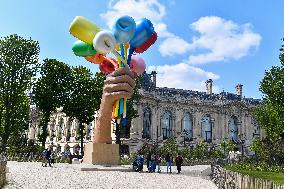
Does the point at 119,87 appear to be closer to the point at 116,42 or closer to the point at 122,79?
the point at 122,79

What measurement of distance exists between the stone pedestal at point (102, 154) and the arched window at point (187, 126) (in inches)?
1998

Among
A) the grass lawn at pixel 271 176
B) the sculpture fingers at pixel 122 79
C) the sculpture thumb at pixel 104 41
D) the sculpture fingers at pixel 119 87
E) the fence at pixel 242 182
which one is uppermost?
the sculpture thumb at pixel 104 41

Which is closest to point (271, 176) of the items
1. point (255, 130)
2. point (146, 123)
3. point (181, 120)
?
point (146, 123)

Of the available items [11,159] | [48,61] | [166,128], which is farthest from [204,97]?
[11,159]

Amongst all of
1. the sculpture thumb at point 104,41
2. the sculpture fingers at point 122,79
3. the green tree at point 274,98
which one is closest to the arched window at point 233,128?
the green tree at point 274,98

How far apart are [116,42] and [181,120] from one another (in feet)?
176

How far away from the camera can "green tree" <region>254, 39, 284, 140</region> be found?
117ft

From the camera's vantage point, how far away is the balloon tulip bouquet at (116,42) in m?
25.2

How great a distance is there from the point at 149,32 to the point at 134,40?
3.91 ft

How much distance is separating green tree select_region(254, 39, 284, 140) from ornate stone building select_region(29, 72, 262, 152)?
26208 mm

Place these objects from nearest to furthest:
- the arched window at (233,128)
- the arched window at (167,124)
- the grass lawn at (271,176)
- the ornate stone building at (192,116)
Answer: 1. the grass lawn at (271,176)
2. the ornate stone building at (192,116)
3. the arched window at (167,124)
4. the arched window at (233,128)

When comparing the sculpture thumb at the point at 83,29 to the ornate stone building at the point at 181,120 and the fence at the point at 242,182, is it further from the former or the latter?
the ornate stone building at the point at 181,120

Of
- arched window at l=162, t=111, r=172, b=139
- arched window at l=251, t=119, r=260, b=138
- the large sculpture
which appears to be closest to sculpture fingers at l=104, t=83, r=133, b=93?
the large sculpture

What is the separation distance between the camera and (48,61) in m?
48.0
